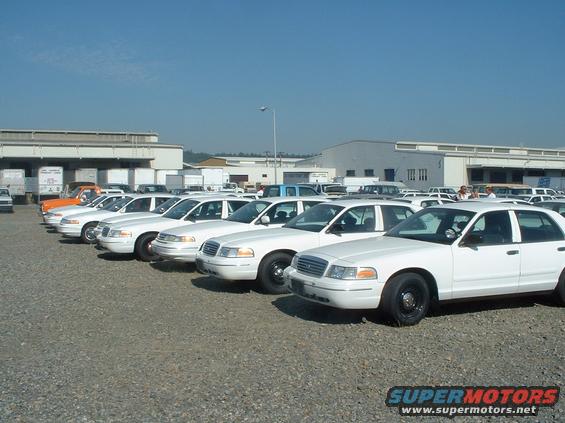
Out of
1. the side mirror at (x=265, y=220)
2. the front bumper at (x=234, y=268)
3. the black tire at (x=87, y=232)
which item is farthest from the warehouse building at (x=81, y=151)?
the front bumper at (x=234, y=268)

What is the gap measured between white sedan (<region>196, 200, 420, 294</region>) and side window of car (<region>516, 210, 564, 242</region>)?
235 cm

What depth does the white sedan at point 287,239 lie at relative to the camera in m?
10.0

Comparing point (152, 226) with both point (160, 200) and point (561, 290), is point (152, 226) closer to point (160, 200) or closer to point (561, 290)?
point (160, 200)

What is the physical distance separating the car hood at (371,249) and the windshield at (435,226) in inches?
10.0

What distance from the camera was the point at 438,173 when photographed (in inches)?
2301

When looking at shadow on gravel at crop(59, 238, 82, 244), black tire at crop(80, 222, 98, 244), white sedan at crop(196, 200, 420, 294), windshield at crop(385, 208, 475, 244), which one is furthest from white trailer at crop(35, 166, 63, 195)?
windshield at crop(385, 208, 475, 244)

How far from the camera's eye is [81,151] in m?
58.6

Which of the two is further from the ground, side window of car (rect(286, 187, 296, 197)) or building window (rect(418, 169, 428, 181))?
building window (rect(418, 169, 428, 181))

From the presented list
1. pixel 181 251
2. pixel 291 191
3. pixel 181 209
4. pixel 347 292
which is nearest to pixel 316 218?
pixel 181 251

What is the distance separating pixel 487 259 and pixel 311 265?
235 centimetres

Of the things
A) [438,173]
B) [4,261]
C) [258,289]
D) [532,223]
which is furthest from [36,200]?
[532,223]

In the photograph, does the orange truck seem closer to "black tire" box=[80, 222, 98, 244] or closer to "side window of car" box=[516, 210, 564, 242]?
"black tire" box=[80, 222, 98, 244]

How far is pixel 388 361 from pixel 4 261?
11.2 meters

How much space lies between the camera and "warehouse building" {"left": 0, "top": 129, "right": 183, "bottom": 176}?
57.1 metres
